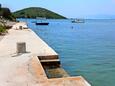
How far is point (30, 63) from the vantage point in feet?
36.7

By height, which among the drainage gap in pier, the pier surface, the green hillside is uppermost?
the pier surface

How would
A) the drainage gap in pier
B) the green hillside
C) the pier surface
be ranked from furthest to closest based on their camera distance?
1. the green hillside
2. the drainage gap in pier
3. the pier surface

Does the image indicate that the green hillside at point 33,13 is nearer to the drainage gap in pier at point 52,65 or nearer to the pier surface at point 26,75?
the drainage gap in pier at point 52,65

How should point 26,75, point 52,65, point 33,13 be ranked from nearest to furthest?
1. point 26,75
2. point 52,65
3. point 33,13

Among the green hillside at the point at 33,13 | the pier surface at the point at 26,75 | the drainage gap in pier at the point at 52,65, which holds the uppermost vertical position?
the pier surface at the point at 26,75

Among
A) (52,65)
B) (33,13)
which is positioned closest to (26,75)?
(52,65)

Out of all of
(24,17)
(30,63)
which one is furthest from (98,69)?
(24,17)

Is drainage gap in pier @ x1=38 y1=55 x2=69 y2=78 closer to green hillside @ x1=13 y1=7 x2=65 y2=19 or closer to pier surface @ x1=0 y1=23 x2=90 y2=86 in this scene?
pier surface @ x1=0 y1=23 x2=90 y2=86

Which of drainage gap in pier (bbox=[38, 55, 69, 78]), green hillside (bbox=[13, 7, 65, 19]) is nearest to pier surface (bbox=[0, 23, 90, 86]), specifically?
drainage gap in pier (bbox=[38, 55, 69, 78])

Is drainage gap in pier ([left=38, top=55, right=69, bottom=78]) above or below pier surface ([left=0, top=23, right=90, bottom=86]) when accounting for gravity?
below

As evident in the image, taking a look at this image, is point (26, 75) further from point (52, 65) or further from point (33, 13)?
point (33, 13)

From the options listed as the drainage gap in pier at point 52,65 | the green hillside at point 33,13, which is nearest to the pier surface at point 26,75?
the drainage gap in pier at point 52,65

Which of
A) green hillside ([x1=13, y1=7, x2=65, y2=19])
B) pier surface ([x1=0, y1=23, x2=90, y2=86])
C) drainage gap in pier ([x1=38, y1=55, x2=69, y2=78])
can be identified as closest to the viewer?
pier surface ([x1=0, y1=23, x2=90, y2=86])

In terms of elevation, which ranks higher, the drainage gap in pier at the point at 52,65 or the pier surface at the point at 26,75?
the pier surface at the point at 26,75
